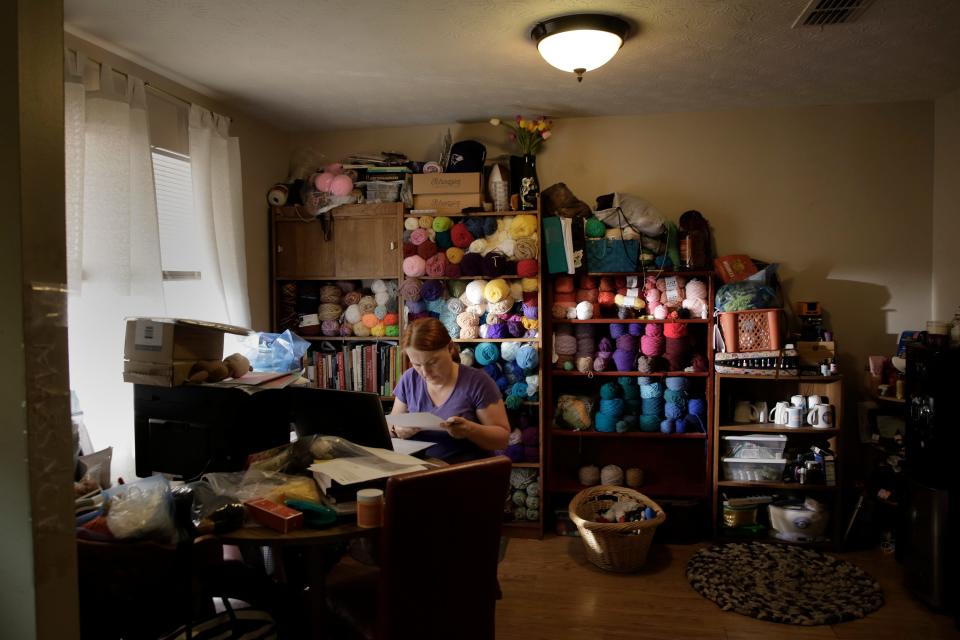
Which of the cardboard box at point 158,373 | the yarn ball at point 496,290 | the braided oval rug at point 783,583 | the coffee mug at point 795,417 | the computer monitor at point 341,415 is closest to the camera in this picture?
the computer monitor at point 341,415

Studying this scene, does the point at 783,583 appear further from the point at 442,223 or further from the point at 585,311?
the point at 442,223

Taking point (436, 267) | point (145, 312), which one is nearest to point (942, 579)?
point (436, 267)

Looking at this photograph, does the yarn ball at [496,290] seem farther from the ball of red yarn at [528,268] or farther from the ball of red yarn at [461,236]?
the ball of red yarn at [461,236]

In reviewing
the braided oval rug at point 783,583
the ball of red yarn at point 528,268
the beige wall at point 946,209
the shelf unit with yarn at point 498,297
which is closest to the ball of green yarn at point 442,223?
the shelf unit with yarn at point 498,297

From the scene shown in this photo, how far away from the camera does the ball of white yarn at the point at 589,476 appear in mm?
3719

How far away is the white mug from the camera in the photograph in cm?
360

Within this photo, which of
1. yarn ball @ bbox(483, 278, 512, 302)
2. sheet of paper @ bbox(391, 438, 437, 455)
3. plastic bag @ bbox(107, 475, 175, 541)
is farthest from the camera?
yarn ball @ bbox(483, 278, 512, 302)

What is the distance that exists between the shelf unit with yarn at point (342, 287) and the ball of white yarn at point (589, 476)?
1.19m

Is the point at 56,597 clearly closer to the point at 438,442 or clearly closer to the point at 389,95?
the point at 438,442

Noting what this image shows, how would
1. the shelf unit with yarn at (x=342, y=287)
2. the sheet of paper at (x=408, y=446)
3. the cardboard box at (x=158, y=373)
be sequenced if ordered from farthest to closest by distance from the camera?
the shelf unit with yarn at (x=342, y=287) → the sheet of paper at (x=408, y=446) → the cardboard box at (x=158, y=373)

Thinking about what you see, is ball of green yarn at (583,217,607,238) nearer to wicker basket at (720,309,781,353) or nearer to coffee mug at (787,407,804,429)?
wicker basket at (720,309,781,353)

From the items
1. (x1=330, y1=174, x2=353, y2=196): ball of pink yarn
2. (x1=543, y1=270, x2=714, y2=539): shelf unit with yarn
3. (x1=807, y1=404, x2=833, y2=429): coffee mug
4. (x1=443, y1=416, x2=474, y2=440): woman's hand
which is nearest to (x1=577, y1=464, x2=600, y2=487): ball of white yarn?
(x1=543, y1=270, x2=714, y2=539): shelf unit with yarn

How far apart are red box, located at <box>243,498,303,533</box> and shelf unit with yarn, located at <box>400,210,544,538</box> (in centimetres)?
207

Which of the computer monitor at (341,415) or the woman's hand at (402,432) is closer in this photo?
the computer monitor at (341,415)
